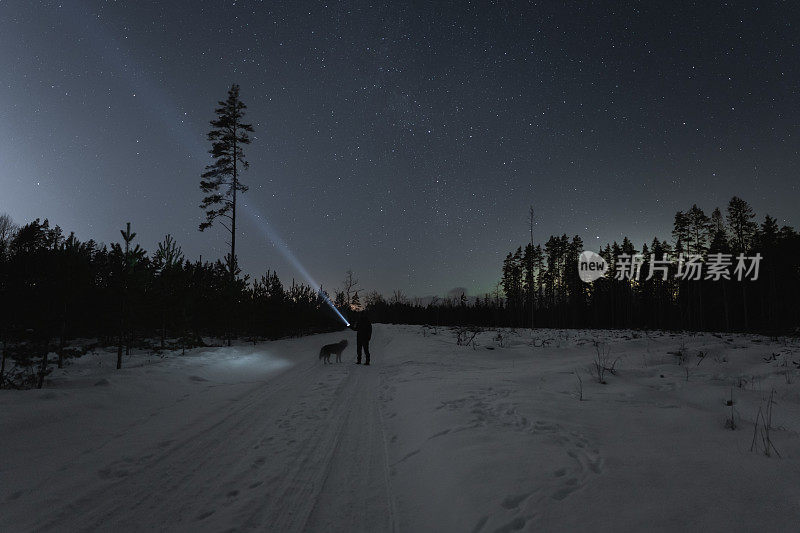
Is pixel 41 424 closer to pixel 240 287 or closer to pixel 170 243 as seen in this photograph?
pixel 170 243

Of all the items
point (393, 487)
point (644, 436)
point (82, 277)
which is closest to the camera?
point (393, 487)

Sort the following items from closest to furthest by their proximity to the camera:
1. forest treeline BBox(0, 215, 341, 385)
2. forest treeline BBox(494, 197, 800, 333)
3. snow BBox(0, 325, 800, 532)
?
snow BBox(0, 325, 800, 532) → forest treeline BBox(0, 215, 341, 385) → forest treeline BBox(494, 197, 800, 333)

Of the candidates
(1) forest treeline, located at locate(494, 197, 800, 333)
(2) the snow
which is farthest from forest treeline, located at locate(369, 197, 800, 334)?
(2) the snow

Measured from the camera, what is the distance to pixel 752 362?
935cm

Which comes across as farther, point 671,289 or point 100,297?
point 671,289

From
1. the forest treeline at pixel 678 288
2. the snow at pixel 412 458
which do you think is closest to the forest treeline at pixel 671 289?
the forest treeline at pixel 678 288

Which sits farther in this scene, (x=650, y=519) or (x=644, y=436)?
(x=644, y=436)

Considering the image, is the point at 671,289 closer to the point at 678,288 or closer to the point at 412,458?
the point at 678,288

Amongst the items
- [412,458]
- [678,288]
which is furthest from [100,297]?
[678,288]

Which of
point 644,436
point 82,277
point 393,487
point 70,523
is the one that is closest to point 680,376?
point 644,436

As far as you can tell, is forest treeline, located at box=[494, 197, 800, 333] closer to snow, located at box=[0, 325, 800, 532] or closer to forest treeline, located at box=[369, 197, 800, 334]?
forest treeline, located at box=[369, 197, 800, 334]

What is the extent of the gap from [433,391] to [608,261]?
6879cm

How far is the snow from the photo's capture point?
2.63 meters

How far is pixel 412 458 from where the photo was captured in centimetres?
402
